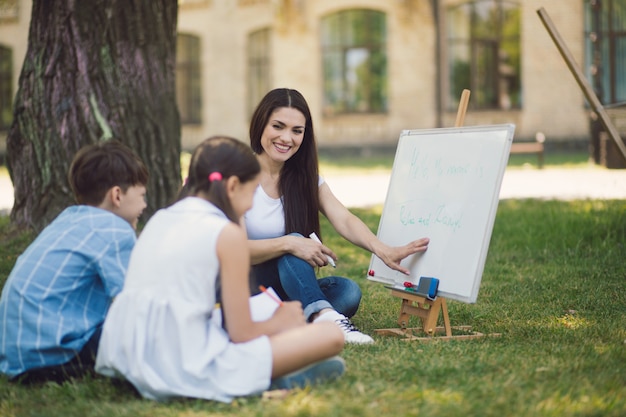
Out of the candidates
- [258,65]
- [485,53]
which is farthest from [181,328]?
[258,65]

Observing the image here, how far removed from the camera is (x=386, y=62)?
24031 millimetres

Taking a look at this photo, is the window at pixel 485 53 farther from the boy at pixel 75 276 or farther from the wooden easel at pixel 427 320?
the boy at pixel 75 276

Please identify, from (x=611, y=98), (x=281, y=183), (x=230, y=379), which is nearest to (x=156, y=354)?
(x=230, y=379)

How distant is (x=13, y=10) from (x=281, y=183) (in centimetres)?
2394

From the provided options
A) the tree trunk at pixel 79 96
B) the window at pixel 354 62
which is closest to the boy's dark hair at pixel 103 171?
the tree trunk at pixel 79 96

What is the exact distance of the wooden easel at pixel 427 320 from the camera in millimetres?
4711

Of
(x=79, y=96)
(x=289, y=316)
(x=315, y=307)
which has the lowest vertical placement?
(x=315, y=307)

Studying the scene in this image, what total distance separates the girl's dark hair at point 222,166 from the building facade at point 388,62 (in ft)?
63.1

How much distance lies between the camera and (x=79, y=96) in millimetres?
7316

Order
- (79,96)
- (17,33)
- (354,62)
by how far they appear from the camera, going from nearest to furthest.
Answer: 1. (79,96)
2. (354,62)
3. (17,33)

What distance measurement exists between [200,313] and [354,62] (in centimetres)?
2155

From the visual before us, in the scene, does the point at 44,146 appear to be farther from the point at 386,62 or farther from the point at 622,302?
the point at 386,62

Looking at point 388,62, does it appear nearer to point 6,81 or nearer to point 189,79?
point 189,79

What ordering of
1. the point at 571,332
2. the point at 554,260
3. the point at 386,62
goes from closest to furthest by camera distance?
1. the point at 571,332
2. the point at 554,260
3. the point at 386,62
